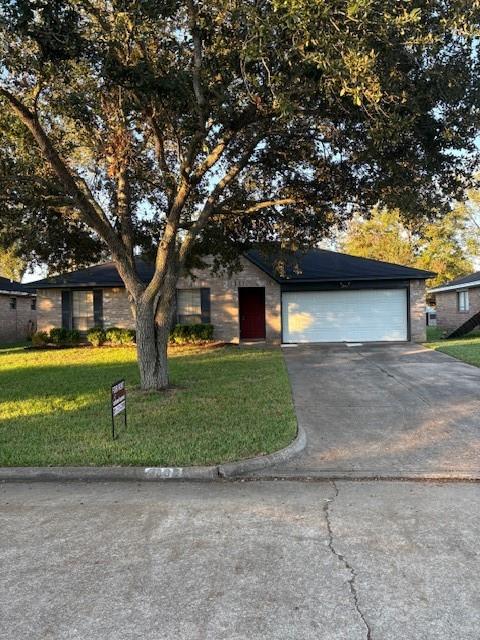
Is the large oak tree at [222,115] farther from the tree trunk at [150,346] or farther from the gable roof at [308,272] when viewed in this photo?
the gable roof at [308,272]

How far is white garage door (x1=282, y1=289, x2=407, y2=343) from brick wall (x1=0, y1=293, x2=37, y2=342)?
51.1 ft

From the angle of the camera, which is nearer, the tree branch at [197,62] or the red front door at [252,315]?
the tree branch at [197,62]

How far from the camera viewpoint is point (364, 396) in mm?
9945

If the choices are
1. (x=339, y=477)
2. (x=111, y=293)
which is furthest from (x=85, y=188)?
(x=111, y=293)

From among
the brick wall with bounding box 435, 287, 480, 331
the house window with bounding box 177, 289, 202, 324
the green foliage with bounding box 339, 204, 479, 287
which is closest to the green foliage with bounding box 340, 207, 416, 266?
the green foliage with bounding box 339, 204, 479, 287

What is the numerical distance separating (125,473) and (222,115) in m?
5.89

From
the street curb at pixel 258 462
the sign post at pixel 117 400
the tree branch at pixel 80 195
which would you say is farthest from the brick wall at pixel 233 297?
the street curb at pixel 258 462

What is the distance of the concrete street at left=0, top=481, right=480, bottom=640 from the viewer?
3.03m

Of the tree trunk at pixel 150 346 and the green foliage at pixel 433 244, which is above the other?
the green foliage at pixel 433 244

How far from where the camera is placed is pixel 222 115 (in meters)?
8.66

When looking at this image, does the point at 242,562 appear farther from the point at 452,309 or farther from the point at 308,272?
the point at 452,309

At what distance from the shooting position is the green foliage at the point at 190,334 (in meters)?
21.7

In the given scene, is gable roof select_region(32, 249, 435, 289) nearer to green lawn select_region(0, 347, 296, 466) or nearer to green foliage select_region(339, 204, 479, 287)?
green lawn select_region(0, 347, 296, 466)

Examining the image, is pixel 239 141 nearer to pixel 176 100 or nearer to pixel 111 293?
pixel 176 100
